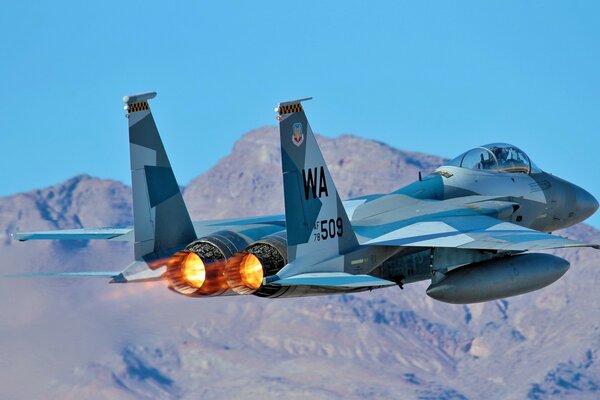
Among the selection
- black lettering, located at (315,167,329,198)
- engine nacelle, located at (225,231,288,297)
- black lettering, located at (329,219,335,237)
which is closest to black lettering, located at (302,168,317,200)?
black lettering, located at (315,167,329,198)

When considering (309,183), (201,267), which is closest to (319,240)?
(309,183)

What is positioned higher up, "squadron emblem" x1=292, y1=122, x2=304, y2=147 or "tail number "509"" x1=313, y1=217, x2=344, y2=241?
"squadron emblem" x1=292, y1=122, x2=304, y2=147

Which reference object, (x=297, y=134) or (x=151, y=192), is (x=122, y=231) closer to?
(x=151, y=192)

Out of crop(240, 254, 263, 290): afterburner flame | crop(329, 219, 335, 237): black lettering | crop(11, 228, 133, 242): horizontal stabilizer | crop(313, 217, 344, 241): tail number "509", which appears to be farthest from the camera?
crop(11, 228, 133, 242): horizontal stabilizer

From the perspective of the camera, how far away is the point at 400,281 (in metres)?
31.9

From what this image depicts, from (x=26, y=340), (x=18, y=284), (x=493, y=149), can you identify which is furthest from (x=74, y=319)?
(x=493, y=149)

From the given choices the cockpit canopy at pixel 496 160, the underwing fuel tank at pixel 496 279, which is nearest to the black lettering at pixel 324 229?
the underwing fuel tank at pixel 496 279

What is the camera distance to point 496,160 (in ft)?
118

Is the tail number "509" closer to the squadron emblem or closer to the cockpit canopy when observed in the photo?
the squadron emblem

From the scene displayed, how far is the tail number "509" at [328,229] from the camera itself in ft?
96.0

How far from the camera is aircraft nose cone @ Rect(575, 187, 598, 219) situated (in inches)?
1454

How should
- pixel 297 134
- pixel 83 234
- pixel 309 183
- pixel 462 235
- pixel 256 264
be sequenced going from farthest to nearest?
pixel 83 234
pixel 462 235
pixel 256 264
pixel 309 183
pixel 297 134

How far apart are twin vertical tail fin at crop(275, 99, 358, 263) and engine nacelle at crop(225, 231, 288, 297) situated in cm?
104

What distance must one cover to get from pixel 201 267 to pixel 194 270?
7.3 inches
